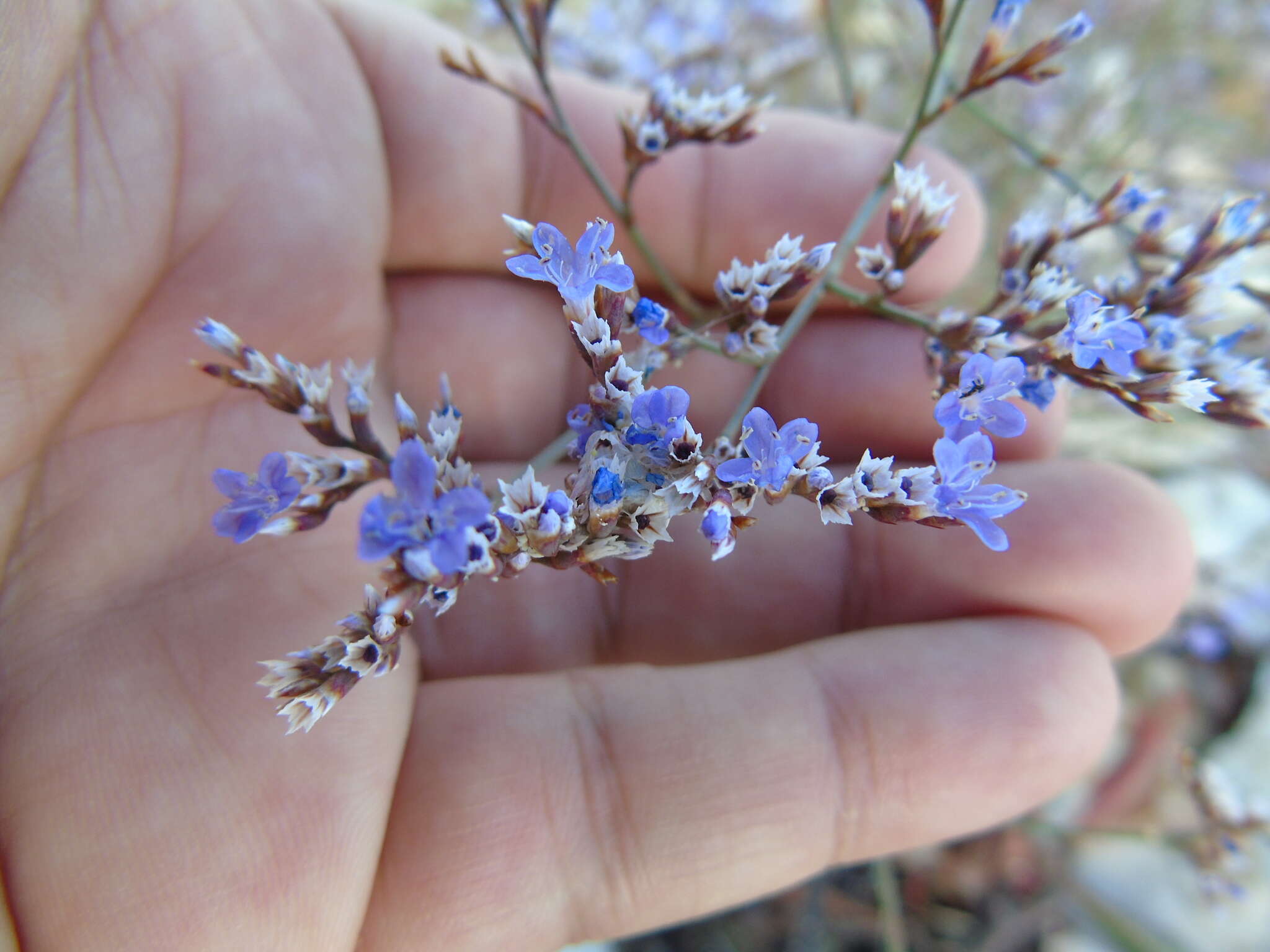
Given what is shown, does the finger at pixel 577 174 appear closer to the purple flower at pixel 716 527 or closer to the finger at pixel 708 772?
the finger at pixel 708 772

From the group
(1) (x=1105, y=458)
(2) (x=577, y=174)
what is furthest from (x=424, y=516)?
(1) (x=1105, y=458)

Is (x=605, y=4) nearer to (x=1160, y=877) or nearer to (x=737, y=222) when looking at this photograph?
(x=737, y=222)

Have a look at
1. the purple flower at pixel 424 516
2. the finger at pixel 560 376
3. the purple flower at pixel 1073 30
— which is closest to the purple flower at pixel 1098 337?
the purple flower at pixel 1073 30

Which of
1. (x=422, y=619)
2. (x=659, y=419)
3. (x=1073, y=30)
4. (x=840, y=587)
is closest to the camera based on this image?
(x=659, y=419)

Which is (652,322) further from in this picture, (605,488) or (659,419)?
(605,488)

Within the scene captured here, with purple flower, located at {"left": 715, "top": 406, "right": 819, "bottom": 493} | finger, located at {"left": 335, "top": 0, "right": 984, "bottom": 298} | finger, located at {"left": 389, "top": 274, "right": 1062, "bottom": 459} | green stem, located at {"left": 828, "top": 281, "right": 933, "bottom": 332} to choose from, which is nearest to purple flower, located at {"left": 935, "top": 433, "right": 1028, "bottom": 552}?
purple flower, located at {"left": 715, "top": 406, "right": 819, "bottom": 493}

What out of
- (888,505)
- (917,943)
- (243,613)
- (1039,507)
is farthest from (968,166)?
(243,613)
